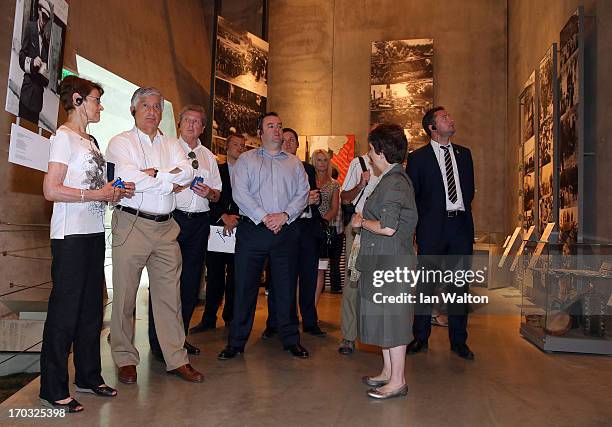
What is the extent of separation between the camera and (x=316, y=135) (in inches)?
417

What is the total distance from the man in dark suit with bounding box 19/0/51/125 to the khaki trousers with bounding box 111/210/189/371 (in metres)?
0.80

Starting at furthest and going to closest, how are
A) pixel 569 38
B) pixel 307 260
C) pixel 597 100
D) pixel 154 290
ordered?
1. pixel 569 38
2. pixel 597 100
3. pixel 307 260
4. pixel 154 290

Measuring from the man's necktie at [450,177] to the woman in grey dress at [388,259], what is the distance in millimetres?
1074

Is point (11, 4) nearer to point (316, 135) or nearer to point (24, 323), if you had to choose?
point (24, 323)

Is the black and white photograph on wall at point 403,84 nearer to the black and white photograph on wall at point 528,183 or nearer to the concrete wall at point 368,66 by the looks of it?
the concrete wall at point 368,66

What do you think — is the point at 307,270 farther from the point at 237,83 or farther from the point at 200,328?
the point at 237,83

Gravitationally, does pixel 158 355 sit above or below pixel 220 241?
below

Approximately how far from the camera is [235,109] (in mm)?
9148

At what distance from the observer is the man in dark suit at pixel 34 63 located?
3.05m

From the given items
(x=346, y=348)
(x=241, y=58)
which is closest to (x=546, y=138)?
(x=346, y=348)

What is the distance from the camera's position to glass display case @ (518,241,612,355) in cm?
364

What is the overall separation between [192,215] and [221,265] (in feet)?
3.82

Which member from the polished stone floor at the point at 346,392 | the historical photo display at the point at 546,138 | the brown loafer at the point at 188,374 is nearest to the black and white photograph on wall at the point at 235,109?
the historical photo display at the point at 546,138

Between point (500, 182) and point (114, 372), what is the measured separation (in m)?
8.05
